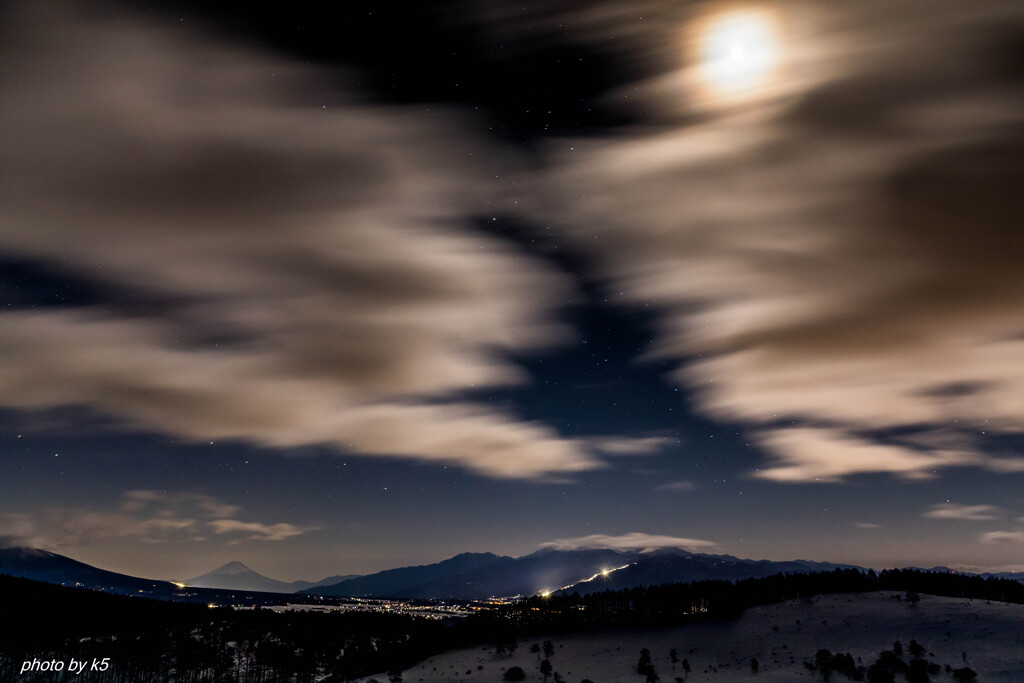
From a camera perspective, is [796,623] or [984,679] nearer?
[984,679]

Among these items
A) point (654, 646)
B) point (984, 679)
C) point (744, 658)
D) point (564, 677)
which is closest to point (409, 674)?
point (564, 677)

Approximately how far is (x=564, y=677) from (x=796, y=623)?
79.4m

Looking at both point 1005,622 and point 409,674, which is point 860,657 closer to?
point 1005,622

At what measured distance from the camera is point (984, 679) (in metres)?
117

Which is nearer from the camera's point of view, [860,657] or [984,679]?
[984,679]

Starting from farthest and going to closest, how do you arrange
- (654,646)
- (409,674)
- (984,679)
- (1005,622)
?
(654,646), (409,674), (1005,622), (984,679)

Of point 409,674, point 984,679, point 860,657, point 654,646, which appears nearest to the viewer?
point 984,679

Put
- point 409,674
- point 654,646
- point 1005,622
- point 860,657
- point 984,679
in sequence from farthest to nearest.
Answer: point 654,646
point 409,674
point 1005,622
point 860,657
point 984,679

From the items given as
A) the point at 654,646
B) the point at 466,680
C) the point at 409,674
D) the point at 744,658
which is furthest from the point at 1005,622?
the point at 409,674

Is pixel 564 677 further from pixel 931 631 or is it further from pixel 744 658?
pixel 931 631

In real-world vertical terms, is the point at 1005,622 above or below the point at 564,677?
above

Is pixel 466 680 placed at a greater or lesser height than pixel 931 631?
lesser

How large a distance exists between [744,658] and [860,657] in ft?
96.9

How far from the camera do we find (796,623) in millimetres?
190250
